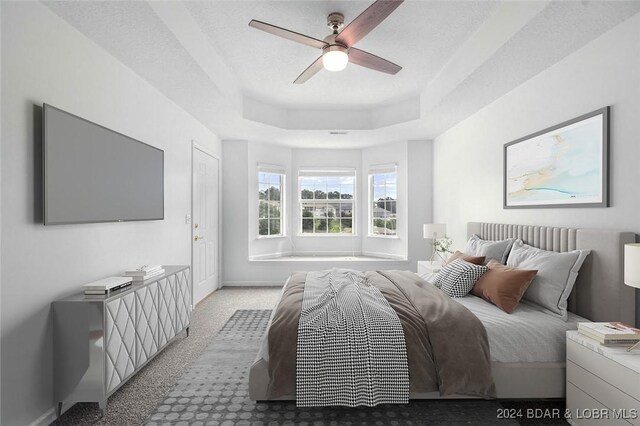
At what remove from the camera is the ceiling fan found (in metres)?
2.08

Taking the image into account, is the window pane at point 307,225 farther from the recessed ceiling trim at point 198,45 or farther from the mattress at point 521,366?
the mattress at point 521,366

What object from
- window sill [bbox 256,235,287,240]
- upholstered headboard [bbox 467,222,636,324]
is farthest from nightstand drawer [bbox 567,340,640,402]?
window sill [bbox 256,235,287,240]

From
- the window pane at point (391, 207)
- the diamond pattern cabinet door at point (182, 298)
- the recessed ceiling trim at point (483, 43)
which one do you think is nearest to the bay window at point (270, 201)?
the window pane at point (391, 207)

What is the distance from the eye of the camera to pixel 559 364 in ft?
6.95

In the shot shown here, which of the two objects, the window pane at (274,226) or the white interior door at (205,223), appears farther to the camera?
the window pane at (274,226)

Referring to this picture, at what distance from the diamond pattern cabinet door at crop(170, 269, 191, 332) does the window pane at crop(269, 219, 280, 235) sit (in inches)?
110

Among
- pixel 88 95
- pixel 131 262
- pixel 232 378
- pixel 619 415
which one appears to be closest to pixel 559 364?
pixel 619 415

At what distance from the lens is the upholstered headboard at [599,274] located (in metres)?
2.11

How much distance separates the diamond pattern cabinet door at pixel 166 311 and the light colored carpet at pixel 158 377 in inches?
7.8

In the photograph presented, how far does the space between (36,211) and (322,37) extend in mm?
2605

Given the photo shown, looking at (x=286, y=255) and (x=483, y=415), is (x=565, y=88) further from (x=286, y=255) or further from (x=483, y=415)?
(x=286, y=255)

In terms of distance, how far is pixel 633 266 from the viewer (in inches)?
67.1

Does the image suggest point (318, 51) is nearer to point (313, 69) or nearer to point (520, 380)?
point (313, 69)

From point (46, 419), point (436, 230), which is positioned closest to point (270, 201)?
point (436, 230)
